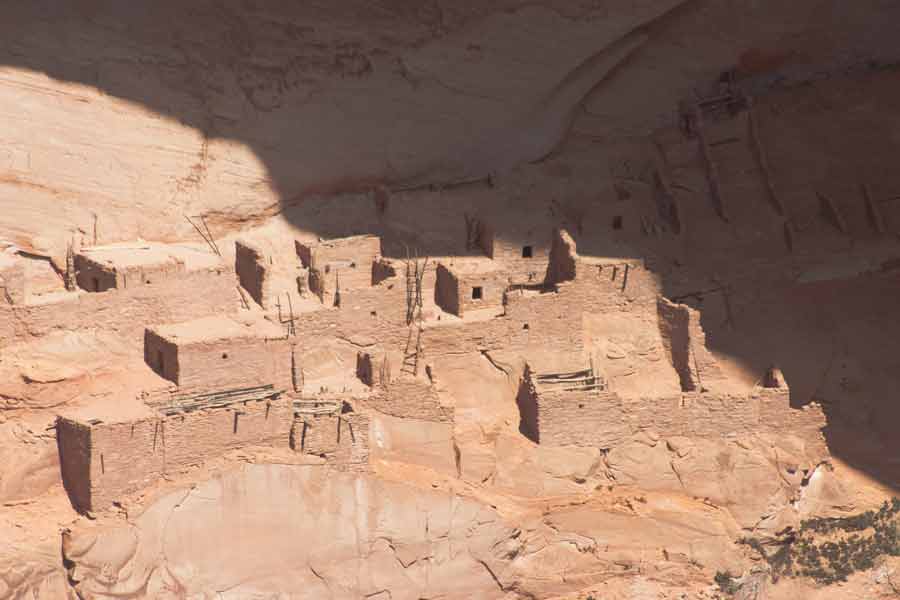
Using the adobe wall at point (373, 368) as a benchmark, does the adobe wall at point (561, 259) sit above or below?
above

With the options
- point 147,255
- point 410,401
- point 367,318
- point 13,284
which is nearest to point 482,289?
point 367,318

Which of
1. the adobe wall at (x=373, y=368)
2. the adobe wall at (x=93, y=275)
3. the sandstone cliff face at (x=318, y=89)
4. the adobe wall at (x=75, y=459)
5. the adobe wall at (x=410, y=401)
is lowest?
the adobe wall at (x=75, y=459)

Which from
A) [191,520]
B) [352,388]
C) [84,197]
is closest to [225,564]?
[191,520]

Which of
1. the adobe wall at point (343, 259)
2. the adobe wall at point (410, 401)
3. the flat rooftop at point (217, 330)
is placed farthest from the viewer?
the adobe wall at point (343, 259)

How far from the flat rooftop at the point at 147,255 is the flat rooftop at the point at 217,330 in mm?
797

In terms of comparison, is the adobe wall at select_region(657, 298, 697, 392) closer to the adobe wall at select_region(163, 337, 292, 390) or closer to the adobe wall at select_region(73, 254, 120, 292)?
the adobe wall at select_region(163, 337, 292, 390)

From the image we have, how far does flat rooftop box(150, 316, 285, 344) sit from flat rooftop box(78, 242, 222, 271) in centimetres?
80

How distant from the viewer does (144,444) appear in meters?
32.5

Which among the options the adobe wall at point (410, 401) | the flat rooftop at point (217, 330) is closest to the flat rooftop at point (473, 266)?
the adobe wall at point (410, 401)

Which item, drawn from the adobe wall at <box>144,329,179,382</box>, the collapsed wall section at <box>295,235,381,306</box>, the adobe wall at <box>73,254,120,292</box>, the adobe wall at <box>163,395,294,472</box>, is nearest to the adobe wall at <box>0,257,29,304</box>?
the adobe wall at <box>73,254,120,292</box>

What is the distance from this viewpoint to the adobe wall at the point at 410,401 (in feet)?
113

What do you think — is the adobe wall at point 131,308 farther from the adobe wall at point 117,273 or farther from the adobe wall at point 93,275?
the adobe wall at point 93,275

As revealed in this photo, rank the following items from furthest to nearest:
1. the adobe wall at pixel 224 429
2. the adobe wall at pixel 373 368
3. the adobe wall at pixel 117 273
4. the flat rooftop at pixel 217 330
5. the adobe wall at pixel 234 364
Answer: the adobe wall at pixel 373 368
the adobe wall at pixel 117 273
the flat rooftop at pixel 217 330
the adobe wall at pixel 234 364
the adobe wall at pixel 224 429

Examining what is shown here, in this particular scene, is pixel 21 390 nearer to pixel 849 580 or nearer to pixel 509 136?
pixel 509 136
